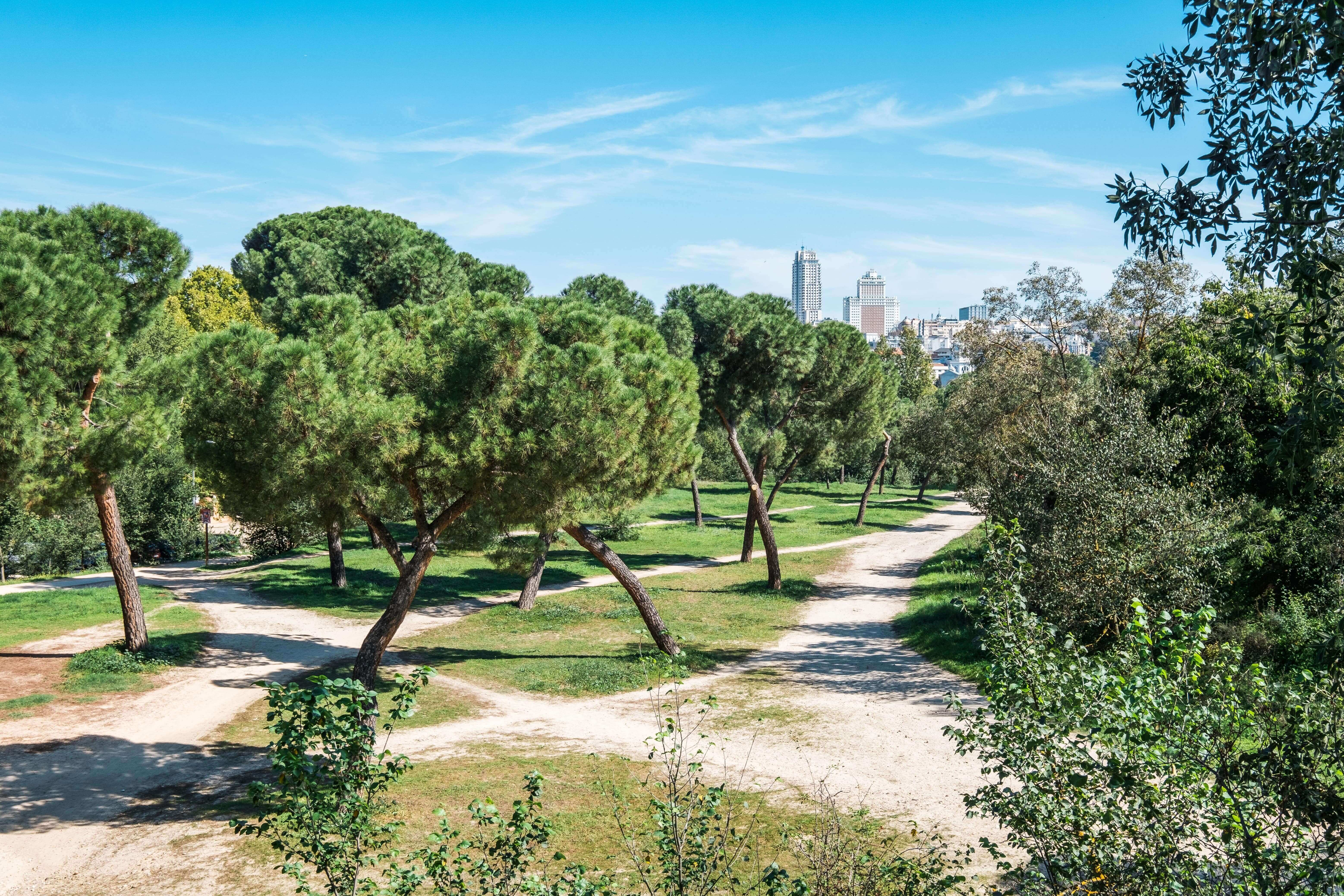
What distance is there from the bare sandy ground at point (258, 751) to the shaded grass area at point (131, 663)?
42 cm

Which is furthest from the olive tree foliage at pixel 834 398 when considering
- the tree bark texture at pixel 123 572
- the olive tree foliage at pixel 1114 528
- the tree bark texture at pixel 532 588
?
the tree bark texture at pixel 123 572

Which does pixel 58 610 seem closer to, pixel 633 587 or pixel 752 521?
pixel 633 587

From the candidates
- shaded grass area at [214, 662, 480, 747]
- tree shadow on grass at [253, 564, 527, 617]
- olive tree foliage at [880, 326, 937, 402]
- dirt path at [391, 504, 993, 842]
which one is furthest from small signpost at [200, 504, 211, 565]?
olive tree foliage at [880, 326, 937, 402]

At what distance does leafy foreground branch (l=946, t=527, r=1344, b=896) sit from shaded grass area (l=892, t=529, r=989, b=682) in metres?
3.31

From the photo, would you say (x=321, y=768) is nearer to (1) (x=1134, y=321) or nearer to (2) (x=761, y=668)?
(2) (x=761, y=668)

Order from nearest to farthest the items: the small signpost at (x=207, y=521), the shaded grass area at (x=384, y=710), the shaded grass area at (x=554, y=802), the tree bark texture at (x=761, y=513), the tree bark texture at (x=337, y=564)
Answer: the shaded grass area at (x=554, y=802)
the shaded grass area at (x=384, y=710)
the tree bark texture at (x=337, y=564)
the tree bark texture at (x=761, y=513)
the small signpost at (x=207, y=521)

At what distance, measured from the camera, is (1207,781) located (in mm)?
4941

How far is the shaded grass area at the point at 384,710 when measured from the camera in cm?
1334

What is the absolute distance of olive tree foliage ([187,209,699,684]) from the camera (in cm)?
1225

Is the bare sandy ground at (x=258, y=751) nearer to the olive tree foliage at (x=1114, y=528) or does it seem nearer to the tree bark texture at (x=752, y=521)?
the olive tree foliage at (x=1114, y=528)

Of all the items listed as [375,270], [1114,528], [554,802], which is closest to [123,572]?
[554,802]

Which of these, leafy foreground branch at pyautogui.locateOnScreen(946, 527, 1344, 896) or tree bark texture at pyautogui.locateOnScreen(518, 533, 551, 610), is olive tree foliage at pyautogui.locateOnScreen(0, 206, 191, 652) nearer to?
tree bark texture at pyautogui.locateOnScreen(518, 533, 551, 610)

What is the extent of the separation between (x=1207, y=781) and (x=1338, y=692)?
987 millimetres

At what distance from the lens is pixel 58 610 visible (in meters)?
22.1
